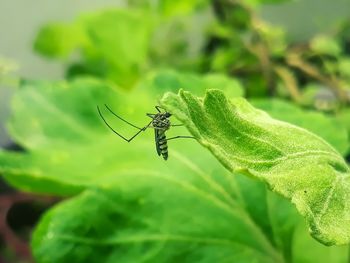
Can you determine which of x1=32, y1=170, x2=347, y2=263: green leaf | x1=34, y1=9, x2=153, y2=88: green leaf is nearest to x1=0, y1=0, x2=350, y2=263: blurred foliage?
x1=32, y1=170, x2=347, y2=263: green leaf

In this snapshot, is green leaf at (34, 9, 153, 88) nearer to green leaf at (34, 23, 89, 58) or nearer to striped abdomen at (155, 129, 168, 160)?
green leaf at (34, 23, 89, 58)

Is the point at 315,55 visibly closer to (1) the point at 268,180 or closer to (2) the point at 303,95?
(2) the point at 303,95

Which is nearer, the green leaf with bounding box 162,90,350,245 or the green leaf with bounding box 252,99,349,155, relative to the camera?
the green leaf with bounding box 162,90,350,245

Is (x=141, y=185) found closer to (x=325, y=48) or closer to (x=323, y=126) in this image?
(x=323, y=126)

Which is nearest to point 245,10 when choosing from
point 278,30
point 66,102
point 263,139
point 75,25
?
point 278,30

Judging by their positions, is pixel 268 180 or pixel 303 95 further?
pixel 303 95

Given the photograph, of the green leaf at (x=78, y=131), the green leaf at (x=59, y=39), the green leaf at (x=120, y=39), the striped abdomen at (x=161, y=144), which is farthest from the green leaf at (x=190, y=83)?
the green leaf at (x=59, y=39)

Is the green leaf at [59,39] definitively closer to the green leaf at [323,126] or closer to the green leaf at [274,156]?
the green leaf at [323,126]

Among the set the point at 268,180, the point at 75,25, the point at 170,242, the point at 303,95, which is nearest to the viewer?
the point at 268,180
